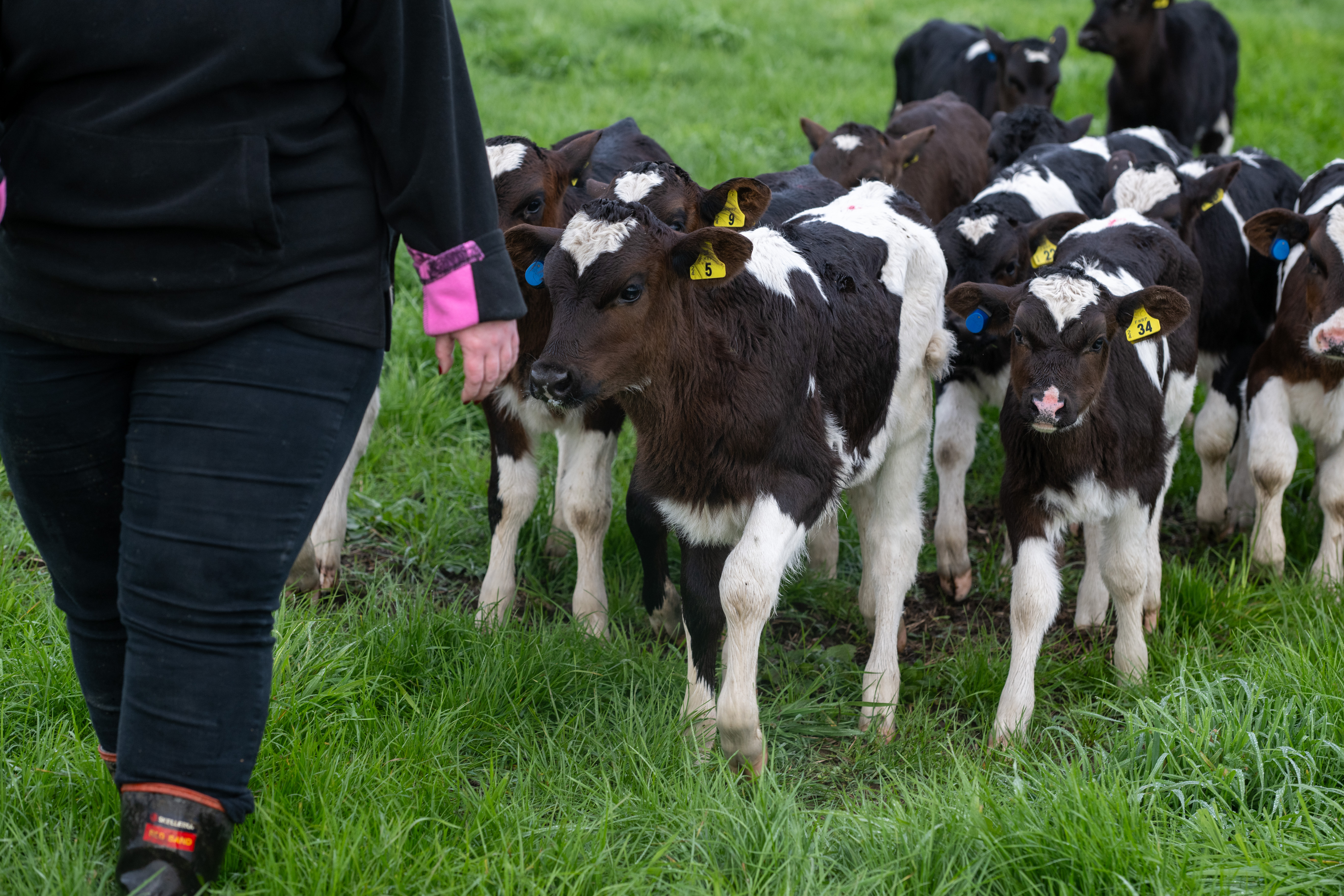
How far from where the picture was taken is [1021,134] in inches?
→ 283

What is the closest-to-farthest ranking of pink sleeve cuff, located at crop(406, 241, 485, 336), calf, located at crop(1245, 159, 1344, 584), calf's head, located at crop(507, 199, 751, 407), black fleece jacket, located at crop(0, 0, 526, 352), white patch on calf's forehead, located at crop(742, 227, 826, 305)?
black fleece jacket, located at crop(0, 0, 526, 352), pink sleeve cuff, located at crop(406, 241, 485, 336), calf's head, located at crop(507, 199, 751, 407), white patch on calf's forehead, located at crop(742, 227, 826, 305), calf, located at crop(1245, 159, 1344, 584)

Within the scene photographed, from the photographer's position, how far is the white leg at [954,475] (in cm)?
510

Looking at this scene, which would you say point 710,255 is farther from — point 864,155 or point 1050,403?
point 864,155

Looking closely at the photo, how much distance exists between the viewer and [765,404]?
3605 millimetres

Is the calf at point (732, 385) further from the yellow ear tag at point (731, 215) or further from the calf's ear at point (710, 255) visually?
the yellow ear tag at point (731, 215)

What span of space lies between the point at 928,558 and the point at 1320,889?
2.74 metres

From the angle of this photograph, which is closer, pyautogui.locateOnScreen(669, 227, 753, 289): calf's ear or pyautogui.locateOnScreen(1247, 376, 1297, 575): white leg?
pyautogui.locateOnScreen(669, 227, 753, 289): calf's ear

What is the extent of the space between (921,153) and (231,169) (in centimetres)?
582

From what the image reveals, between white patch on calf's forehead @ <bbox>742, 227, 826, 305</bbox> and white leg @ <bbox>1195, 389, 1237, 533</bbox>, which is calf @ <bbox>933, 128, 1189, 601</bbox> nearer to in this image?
white leg @ <bbox>1195, 389, 1237, 533</bbox>

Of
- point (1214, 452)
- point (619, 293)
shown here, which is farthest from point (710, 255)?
point (1214, 452)

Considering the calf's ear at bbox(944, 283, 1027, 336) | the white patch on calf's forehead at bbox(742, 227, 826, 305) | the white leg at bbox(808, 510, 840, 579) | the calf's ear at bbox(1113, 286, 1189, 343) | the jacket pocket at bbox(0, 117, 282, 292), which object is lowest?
the white leg at bbox(808, 510, 840, 579)

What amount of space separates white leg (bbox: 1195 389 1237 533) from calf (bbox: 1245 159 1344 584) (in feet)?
0.98

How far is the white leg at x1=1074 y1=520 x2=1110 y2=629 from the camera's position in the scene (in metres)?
4.83

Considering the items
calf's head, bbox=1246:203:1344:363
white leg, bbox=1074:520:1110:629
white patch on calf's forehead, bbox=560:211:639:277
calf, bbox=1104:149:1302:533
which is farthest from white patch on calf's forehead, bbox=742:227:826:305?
calf, bbox=1104:149:1302:533
